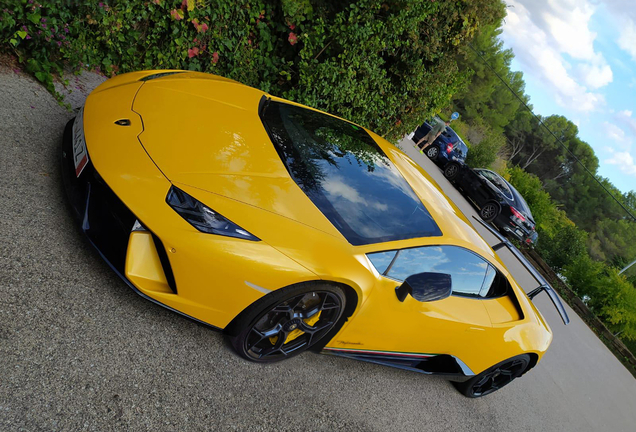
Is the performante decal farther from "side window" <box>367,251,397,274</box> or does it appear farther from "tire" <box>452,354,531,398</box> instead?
"tire" <box>452,354,531,398</box>

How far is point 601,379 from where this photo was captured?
6.86m

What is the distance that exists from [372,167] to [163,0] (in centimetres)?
322

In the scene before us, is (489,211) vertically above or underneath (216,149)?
underneath

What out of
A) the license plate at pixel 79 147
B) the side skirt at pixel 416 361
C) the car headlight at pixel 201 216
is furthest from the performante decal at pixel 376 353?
the license plate at pixel 79 147

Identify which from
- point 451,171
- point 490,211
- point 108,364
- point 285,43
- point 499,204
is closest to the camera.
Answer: point 108,364

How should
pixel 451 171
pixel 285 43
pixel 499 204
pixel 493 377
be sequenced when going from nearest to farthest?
1. pixel 493 377
2. pixel 285 43
3. pixel 499 204
4. pixel 451 171

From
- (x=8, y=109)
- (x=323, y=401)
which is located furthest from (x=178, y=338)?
(x=8, y=109)

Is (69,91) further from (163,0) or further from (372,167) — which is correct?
(372,167)

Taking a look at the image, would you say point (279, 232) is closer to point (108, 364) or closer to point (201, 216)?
point (201, 216)

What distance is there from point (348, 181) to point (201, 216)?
1140 millimetres

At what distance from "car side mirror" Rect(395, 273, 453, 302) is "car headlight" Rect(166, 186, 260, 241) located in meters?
1.07

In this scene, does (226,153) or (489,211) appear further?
(489,211)

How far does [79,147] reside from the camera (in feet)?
8.63

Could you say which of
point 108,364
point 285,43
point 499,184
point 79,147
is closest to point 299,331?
point 108,364
